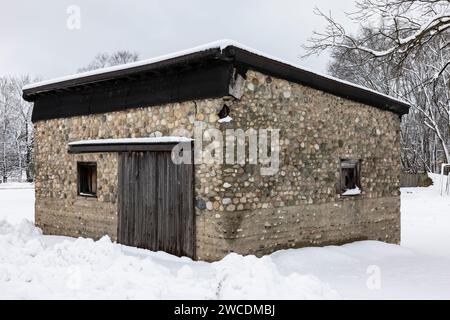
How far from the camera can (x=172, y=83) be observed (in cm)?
834

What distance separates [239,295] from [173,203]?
299 cm

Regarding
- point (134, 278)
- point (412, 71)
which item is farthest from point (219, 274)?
point (412, 71)

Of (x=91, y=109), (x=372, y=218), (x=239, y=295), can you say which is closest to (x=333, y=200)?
(x=372, y=218)

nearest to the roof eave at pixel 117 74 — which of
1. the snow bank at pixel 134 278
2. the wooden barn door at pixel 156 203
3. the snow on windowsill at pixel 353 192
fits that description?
the wooden barn door at pixel 156 203

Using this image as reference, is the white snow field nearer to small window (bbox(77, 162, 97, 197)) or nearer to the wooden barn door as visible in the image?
the wooden barn door

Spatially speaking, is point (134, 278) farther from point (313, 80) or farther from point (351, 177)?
point (351, 177)

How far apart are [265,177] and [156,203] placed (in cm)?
213

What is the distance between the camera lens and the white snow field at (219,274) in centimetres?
571

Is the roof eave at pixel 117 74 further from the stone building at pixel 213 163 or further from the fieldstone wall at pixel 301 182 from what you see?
the fieldstone wall at pixel 301 182

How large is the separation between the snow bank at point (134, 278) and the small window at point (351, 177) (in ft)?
12.9

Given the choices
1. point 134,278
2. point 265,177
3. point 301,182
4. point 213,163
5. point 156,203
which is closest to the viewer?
point 134,278

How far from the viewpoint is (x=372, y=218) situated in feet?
34.8
